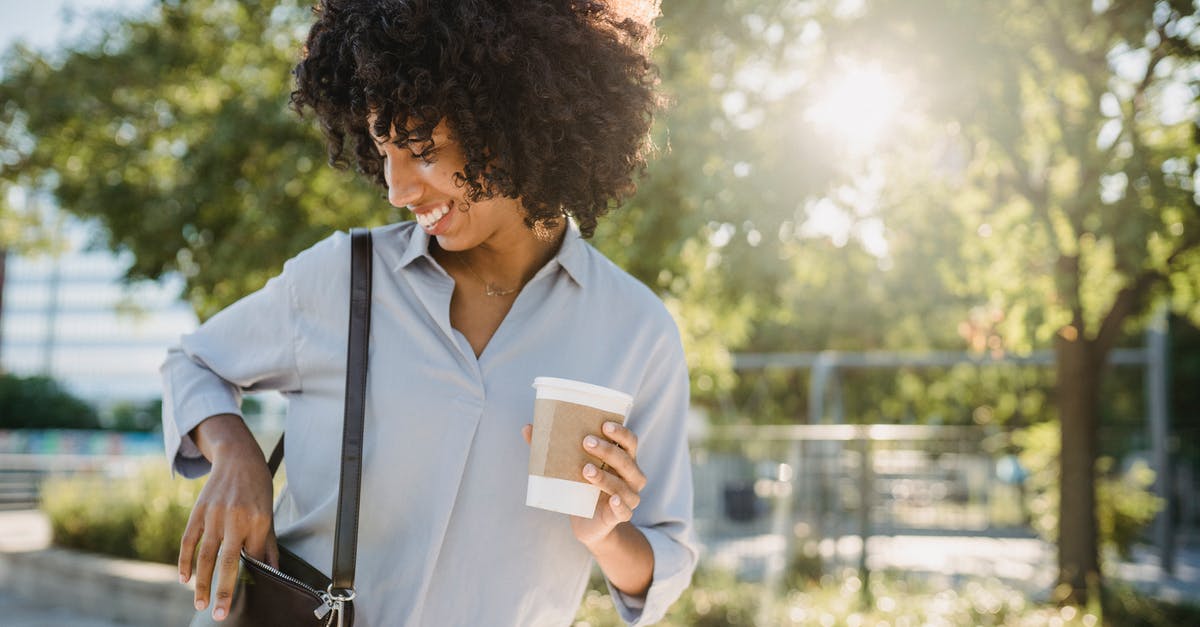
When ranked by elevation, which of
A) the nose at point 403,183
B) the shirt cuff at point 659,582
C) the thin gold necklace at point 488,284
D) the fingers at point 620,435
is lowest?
the shirt cuff at point 659,582

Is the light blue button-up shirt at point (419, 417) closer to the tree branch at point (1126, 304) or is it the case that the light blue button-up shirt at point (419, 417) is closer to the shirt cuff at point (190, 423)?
the shirt cuff at point (190, 423)

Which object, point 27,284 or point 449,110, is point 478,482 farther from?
point 27,284

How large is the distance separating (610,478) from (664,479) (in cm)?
36

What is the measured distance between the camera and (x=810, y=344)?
1053 inches

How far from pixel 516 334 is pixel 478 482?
0.24m

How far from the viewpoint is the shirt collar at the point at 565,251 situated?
64.3 inches

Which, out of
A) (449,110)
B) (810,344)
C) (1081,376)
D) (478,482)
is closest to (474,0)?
(449,110)

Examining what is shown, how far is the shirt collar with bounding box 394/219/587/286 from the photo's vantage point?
163 cm

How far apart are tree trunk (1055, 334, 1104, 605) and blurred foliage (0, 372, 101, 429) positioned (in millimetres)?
Result: 41993

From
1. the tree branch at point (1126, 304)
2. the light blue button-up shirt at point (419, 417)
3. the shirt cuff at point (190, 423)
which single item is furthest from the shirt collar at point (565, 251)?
the tree branch at point (1126, 304)

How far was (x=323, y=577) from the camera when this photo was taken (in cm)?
147

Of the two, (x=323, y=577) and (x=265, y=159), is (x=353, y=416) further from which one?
(x=265, y=159)

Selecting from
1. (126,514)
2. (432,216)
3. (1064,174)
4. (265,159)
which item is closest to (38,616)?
(126,514)

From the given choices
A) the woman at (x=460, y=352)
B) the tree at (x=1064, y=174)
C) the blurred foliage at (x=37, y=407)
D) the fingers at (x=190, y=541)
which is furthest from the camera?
the blurred foliage at (x=37, y=407)
